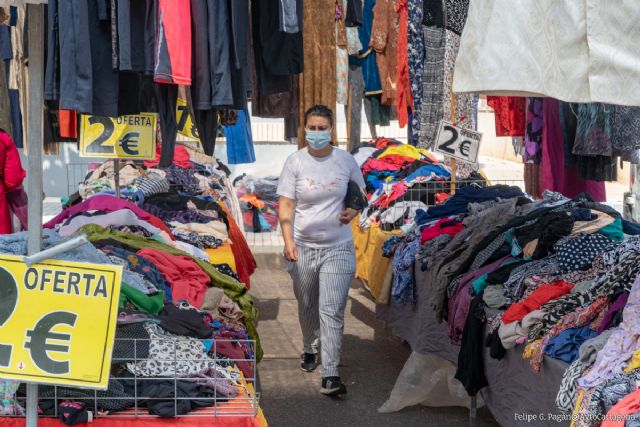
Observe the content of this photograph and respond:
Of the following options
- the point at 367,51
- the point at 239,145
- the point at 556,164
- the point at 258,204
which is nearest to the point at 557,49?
the point at 556,164

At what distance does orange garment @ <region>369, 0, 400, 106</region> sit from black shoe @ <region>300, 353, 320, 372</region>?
446 centimetres

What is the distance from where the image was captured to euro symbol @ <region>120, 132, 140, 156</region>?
7023mm

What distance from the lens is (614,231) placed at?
591cm

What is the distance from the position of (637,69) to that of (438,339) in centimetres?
357

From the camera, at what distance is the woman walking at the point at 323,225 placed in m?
7.09

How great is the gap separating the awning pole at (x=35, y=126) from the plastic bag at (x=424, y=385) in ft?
13.2

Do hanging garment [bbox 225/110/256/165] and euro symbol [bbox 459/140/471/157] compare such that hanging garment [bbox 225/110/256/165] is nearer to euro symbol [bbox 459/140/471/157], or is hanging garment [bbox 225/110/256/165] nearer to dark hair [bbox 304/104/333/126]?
euro symbol [bbox 459/140/471/157]

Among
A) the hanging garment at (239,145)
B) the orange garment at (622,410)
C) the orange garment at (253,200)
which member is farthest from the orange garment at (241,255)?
the orange garment at (253,200)

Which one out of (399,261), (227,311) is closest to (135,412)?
(227,311)

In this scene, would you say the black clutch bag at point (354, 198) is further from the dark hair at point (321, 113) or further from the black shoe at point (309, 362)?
the black shoe at point (309, 362)

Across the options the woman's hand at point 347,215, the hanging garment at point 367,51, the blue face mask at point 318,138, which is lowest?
the woman's hand at point 347,215

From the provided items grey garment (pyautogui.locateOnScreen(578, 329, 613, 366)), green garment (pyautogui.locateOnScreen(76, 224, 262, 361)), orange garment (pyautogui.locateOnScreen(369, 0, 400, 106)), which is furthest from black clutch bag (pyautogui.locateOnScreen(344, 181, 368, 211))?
orange garment (pyautogui.locateOnScreen(369, 0, 400, 106))

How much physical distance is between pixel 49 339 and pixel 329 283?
3944 mm

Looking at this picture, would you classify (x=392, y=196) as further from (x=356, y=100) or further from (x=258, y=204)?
(x=258, y=204)
